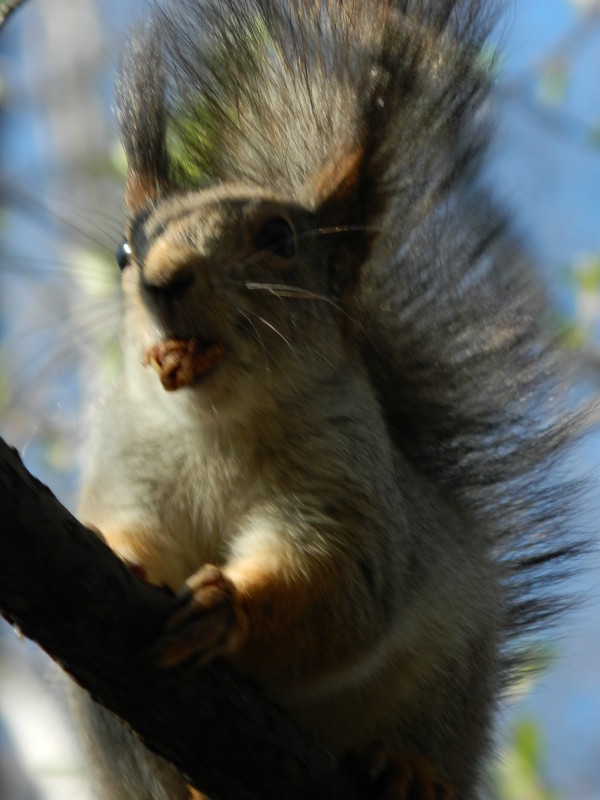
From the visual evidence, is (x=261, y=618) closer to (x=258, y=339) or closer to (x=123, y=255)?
(x=258, y=339)

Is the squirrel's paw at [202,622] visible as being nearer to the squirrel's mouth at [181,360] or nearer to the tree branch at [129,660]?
the tree branch at [129,660]

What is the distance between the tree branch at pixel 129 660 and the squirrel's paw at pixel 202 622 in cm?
3

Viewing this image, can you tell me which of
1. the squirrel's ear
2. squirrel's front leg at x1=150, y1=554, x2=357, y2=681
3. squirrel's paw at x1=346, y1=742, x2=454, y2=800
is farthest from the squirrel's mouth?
squirrel's paw at x1=346, y1=742, x2=454, y2=800

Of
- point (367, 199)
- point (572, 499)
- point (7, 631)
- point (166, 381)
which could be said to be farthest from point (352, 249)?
point (7, 631)

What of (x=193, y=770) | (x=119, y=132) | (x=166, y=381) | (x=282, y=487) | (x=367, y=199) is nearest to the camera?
(x=193, y=770)

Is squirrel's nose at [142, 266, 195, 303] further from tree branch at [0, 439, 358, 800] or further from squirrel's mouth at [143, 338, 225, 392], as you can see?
tree branch at [0, 439, 358, 800]

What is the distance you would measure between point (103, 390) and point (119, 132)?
743 millimetres

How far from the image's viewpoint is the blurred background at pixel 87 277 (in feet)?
10.5

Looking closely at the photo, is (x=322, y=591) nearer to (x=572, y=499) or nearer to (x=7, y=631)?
(x=572, y=499)

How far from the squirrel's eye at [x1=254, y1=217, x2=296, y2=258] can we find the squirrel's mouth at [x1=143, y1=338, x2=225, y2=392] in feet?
1.35

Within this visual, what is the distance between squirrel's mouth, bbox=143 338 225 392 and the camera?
2324 mm

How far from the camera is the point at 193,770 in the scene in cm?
214

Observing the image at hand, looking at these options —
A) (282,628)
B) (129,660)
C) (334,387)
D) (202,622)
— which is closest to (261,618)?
(282,628)

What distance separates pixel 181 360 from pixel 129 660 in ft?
2.25
